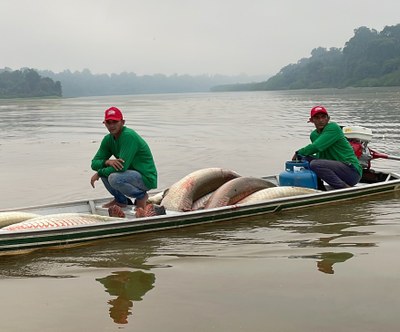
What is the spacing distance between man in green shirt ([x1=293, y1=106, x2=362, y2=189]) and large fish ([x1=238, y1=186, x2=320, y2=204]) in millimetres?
582

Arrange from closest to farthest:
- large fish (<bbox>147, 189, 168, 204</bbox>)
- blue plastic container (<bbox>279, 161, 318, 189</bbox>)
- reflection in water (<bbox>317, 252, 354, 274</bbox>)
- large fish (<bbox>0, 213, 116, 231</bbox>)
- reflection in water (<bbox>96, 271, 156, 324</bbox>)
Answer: reflection in water (<bbox>96, 271, 156, 324</bbox>) → reflection in water (<bbox>317, 252, 354, 274</bbox>) → large fish (<bbox>0, 213, 116, 231</bbox>) → large fish (<bbox>147, 189, 168, 204</bbox>) → blue plastic container (<bbox>279, 161, 318, 189</bbox>)

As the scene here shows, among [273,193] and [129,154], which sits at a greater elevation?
[129,154]

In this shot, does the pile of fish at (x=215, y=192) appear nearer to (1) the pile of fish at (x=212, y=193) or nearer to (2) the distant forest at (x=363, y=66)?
(1) the pile of fish at (x=212, y=193)

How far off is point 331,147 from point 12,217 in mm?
5354

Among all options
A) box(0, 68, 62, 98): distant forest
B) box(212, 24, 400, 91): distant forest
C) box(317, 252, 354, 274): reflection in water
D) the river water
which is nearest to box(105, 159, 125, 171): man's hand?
the river water

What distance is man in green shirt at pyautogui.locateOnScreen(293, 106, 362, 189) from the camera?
9.38 m

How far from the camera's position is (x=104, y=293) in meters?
5.70

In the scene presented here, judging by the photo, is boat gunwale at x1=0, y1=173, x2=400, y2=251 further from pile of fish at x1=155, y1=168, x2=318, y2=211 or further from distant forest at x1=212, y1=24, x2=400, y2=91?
distant forest at x1=212, y1=24, x2=400, y2=91

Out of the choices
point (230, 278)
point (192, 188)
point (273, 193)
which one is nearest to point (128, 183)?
point (192, 188)

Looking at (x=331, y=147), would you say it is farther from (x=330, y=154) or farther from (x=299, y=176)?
(x=299, y=176)

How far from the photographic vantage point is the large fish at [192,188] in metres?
8.70

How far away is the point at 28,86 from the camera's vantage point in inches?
6033

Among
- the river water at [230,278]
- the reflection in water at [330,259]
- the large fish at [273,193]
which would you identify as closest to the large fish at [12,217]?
the river water at [230,278]

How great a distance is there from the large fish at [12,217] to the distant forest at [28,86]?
14838 cm
